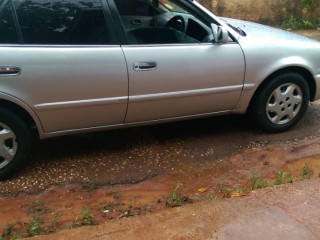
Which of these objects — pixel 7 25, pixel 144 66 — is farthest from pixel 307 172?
pixel 7 25

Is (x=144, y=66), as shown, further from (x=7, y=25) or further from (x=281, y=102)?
(x=281, y=102)

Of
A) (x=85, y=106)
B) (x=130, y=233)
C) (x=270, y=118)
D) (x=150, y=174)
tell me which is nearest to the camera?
(x=130, y=233)

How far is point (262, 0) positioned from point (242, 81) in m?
5.44

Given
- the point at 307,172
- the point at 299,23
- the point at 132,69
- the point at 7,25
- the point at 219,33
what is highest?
the point at 7,25

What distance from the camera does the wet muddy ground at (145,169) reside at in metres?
3.33

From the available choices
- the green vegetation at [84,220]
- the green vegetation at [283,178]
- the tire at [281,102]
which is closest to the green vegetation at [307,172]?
the green vegetation at [283,178]

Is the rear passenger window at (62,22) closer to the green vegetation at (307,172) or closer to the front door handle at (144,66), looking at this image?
the front door handle at (144,66)

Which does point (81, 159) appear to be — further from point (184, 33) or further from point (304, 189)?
point (304, 189)

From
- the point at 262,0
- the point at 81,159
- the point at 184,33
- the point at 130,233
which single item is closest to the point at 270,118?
the point at 184,33

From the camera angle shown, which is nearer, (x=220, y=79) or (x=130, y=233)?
(x=130, y=233)

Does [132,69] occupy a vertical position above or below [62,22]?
below

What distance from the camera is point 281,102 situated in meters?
4.57

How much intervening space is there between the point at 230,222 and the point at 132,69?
1.61 m

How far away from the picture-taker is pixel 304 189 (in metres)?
3.28
